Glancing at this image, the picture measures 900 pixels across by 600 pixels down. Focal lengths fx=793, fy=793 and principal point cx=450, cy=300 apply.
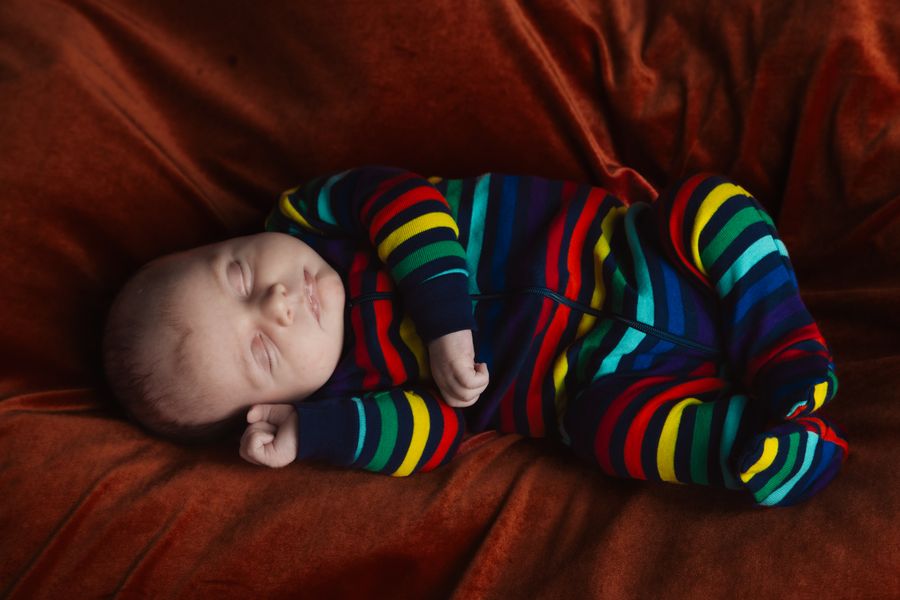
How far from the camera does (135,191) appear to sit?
1389mm

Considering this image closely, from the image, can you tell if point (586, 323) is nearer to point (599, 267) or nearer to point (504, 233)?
point (599, 267)

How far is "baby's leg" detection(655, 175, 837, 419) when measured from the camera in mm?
1164

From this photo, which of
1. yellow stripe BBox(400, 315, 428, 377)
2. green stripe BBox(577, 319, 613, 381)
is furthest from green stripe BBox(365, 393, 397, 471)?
green stripe BBox(577, 319, 613, 381)

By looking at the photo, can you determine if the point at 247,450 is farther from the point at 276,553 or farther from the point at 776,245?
the point at 776,245

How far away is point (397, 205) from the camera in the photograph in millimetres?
1320

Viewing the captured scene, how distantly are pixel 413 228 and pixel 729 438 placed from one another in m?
0.58

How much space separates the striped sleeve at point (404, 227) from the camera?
127cm

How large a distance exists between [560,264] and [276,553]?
2.07 feet

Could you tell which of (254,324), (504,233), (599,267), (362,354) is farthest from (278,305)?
(599,267)

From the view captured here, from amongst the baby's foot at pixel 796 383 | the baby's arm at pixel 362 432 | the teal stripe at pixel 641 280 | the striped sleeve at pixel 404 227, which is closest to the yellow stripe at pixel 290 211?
the striped sleeve at pixel 404 227

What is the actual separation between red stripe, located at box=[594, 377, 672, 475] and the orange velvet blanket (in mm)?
55

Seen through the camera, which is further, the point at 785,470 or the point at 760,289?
the point at 760,289

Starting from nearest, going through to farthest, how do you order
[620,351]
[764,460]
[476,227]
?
[764,460]
[620,351]
[476,227]

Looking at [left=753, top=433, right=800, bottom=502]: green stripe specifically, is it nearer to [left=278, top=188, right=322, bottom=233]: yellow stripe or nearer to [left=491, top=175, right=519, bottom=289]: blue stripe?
[left=491, top=175, right=519, bottom=289]: blue stripe
